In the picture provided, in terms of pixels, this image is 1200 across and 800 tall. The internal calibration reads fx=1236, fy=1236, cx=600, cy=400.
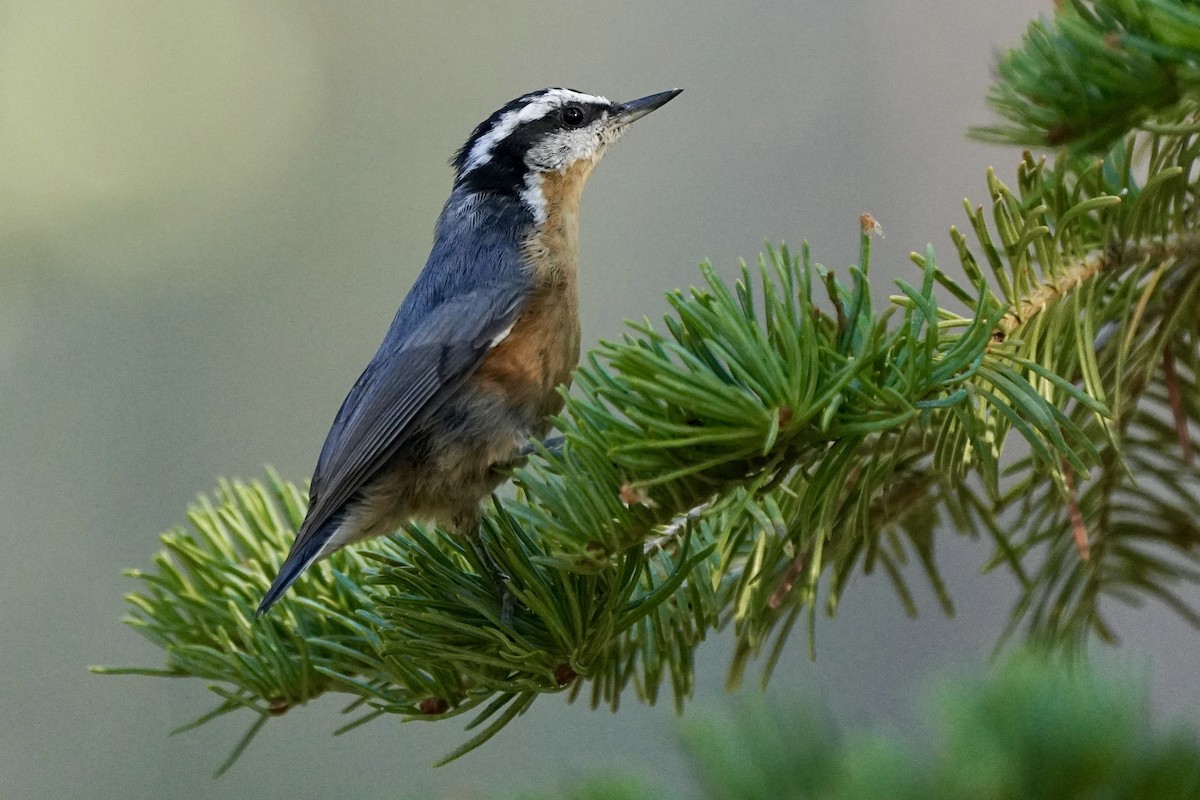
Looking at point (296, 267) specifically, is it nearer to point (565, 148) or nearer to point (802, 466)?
point (565, 148)

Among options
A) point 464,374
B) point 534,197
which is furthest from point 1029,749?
point 534,197

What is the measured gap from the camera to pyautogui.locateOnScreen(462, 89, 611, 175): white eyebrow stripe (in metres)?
2.22

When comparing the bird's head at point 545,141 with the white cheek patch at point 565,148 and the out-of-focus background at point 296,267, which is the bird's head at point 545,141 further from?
the out-of-focus background at point 296,267

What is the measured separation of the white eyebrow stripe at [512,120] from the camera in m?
2.22

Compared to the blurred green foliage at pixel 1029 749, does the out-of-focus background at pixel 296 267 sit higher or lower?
higher

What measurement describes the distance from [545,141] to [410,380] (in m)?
0.70

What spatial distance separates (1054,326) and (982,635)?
2.81m

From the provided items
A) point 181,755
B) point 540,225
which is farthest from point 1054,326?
point 181,755

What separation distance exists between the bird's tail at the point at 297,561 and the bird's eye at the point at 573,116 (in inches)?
45.3

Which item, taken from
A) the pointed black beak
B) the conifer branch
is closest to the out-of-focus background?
the pointed black beak

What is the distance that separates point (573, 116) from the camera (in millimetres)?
2258

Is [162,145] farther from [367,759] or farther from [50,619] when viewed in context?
[367,759]

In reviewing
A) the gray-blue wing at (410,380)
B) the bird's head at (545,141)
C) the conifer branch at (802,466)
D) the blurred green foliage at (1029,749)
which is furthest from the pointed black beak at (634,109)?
the blurred green foliage at (1029,749)

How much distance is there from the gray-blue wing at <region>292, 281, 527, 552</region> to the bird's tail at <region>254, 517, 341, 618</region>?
0.19m
